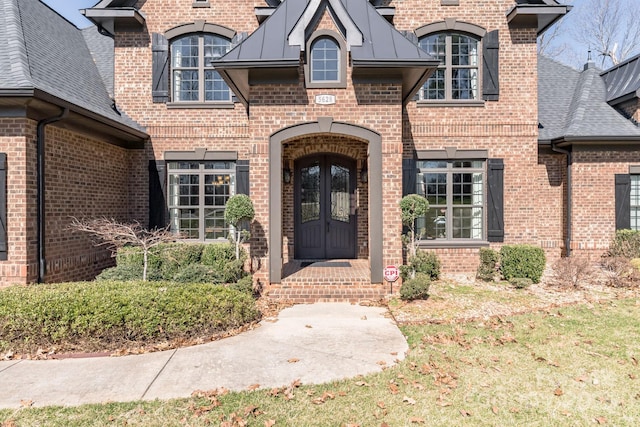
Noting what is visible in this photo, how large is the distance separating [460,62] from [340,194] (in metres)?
4.87

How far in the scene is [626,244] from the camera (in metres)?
9.73

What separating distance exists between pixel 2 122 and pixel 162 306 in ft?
15.3

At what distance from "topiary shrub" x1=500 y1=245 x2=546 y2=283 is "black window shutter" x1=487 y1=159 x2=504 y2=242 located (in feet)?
3.88

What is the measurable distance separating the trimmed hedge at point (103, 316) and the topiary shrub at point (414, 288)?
3.17 metres

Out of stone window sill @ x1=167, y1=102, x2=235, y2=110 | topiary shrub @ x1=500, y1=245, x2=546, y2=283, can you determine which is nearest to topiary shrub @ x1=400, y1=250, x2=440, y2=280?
topiary shrub @ x1=500, y1=245, x2=546, y2=283

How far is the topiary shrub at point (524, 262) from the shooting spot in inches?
332

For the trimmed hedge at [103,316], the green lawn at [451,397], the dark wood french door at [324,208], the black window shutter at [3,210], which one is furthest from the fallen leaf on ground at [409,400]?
the black window shutter at [3,210]

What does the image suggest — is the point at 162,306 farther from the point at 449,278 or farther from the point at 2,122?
the point at 449,278

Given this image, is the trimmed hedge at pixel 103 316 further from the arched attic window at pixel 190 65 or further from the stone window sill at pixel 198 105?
the arched attic window at pixel 190 65

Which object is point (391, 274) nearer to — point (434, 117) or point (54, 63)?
point (434, 117)

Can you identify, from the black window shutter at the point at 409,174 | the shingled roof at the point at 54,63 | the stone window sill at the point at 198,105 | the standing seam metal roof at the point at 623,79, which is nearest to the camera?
the shingled roof at the point at 54,63

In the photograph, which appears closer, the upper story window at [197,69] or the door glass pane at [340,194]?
→ the upper story window at [197,69]

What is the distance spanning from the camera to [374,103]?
25.7 feet

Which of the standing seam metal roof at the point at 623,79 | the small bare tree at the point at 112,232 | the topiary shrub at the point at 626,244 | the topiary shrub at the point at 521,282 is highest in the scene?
the standing seam metal roof at the point at 623,79
